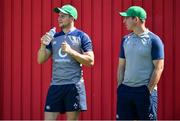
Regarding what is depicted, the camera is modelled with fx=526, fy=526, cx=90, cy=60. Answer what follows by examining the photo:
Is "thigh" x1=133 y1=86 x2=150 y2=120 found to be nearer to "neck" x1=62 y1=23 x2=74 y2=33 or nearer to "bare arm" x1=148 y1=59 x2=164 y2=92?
"bare arm" x1=148 y1=59 x2=164 y2=92

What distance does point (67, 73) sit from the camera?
20.0 feet

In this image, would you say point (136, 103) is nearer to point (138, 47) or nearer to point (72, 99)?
point (138, 47)

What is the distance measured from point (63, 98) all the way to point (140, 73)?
949 mm

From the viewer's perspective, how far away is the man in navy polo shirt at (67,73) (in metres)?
6.06

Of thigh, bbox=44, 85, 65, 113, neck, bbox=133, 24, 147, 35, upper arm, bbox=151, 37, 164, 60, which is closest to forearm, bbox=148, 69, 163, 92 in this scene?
upper arm, bbox=151, 37, 164, 60

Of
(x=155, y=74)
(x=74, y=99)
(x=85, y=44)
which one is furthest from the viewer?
(x=85, y=44)

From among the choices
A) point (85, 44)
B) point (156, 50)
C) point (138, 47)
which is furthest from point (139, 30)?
point (85, 44)

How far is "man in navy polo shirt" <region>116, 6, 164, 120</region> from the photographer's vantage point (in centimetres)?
584

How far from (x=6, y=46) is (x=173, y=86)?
2.77 metres

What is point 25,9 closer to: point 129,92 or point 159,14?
point 159,14

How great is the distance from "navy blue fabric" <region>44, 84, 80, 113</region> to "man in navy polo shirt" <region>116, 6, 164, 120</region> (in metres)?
0.52

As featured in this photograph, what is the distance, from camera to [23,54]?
27.9 ft

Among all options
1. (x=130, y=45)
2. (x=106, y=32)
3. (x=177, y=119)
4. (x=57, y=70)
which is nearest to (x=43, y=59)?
(x=57, y=70)

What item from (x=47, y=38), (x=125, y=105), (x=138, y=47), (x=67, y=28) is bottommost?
(x=125, y=105)
